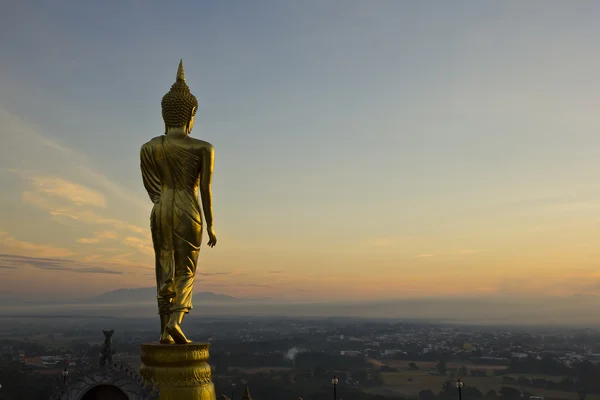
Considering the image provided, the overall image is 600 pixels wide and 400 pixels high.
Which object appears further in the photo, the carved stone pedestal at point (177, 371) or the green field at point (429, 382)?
the green field at point (429, 382)

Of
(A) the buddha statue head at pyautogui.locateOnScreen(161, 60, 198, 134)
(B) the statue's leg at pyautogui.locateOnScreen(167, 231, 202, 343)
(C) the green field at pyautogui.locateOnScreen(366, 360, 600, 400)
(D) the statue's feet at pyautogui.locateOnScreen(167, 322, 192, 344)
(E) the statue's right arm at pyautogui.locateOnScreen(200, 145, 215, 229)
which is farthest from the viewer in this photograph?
(C) the green field at pyautogui.locateOnScreen(366, 360, 600, 400)

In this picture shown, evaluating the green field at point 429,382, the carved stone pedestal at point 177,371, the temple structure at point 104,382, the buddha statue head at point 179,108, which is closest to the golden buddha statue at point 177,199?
the buddha statue head at point 179,108

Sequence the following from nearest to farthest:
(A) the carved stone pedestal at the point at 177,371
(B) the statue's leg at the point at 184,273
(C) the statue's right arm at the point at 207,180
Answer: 1. (A) the carved stone pedestal at the point at 177,371
2. (B) the statue's leg at the point at 184,273
3. (C) the statue's right arm at the point at 207,180

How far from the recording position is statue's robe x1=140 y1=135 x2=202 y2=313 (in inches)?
364

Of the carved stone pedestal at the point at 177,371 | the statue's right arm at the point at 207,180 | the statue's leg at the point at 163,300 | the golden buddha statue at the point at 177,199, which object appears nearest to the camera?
the carved stone pedestal at the point at 177,371

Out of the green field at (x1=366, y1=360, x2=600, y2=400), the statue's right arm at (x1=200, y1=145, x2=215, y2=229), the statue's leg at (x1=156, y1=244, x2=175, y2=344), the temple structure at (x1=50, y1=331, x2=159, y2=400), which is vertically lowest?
the green field at (x1=366, y1=360, x2=600, y2=400)

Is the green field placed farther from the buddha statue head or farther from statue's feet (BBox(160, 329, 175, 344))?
the buddha statue head

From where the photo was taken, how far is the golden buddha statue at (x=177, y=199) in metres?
9.20

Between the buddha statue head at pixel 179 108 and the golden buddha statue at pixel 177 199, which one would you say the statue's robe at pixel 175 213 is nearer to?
the golden buddha statue at pixel 177 199

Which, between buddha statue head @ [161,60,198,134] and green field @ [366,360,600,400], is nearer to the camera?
buddha statue head @ [161,60,198,134]

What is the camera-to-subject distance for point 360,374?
44406 millimetres

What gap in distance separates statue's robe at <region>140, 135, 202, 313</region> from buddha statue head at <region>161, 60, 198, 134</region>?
0.31 metres

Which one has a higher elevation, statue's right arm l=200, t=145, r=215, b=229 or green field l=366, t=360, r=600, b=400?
statue's right arm l=200, t=145, r=215, b=229

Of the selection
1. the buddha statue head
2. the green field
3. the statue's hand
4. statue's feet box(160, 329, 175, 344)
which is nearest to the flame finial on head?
the buddha statue head
